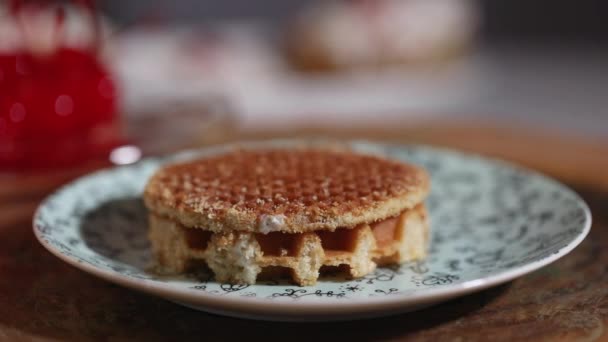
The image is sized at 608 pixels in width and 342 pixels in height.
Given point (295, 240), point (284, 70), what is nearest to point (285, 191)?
point (295, 240)

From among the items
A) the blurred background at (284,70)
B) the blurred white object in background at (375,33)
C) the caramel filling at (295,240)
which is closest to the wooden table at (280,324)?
the caramel filling at (295,240)

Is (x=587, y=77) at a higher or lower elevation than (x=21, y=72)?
lower

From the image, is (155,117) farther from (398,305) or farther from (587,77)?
(587,77)

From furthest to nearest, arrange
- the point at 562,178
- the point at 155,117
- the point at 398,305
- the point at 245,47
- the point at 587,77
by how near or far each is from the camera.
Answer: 1. the point at 587,77
2. the point at 245,47
3. the point at 155,117
4. the point at 562,178
5. the point at 398,305

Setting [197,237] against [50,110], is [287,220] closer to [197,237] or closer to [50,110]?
[197,237]

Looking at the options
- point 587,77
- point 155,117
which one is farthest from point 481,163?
point 587,77

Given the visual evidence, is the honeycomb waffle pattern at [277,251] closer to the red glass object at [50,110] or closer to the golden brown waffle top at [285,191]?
the golden brown waffle top at [285,191]
